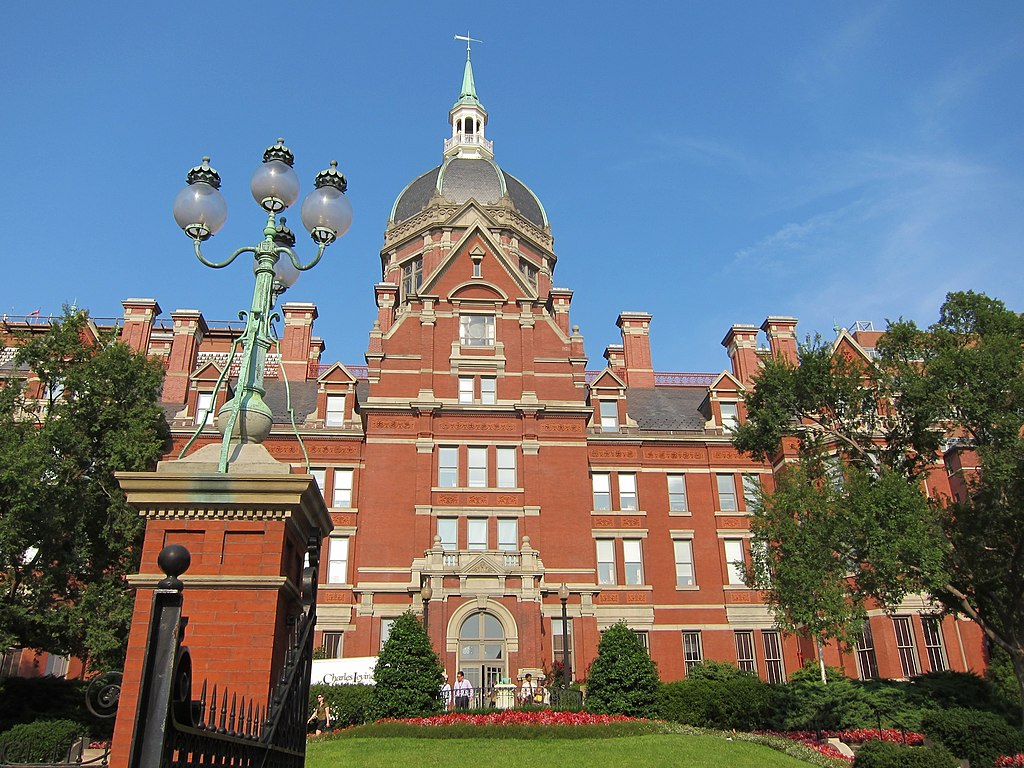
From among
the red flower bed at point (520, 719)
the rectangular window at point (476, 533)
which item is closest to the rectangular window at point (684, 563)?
the rectangular window at point (476, 533)

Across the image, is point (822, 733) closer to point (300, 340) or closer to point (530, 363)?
point (530, 363)

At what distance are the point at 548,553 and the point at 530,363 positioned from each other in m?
8.63

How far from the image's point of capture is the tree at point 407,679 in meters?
23.8

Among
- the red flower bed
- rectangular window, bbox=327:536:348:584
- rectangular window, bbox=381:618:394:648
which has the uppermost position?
rectangular window, bbox=327:536:348:584

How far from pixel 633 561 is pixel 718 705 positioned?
12651 millimetres

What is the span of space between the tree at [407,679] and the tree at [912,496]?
11.4 m

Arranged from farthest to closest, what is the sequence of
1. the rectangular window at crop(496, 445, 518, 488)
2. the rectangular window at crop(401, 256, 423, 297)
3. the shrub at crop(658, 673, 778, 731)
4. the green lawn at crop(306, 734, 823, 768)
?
the rectangular window at crop(401, 256, 423, 297)
the rectangular window at crop(496, 445, 518, 488)
the shrub at crop(658, 673, 778, 731)
the green lawn at crop(306, 734, 823, 768)

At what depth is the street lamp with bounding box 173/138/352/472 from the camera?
25.8 feet

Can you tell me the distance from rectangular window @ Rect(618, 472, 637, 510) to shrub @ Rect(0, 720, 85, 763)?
23916 millimetres

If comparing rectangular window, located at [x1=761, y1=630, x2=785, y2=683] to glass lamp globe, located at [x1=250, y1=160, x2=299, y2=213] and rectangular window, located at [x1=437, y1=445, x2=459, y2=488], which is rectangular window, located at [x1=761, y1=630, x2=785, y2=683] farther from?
glass lamp globe, located at [x1=250, y1=160, x2=299, y2=213]

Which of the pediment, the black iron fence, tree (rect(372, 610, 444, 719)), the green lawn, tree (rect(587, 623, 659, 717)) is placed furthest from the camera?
the pediment

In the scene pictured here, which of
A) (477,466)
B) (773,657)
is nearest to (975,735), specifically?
(773,657)

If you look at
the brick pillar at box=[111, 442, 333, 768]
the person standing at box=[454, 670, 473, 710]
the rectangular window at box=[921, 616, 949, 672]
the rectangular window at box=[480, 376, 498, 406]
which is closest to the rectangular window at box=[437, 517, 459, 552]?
the rectangular window at box=[480, 376, 498, 406]

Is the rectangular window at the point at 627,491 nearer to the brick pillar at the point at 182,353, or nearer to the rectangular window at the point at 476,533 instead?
the rectangular window at the point at 476,533
